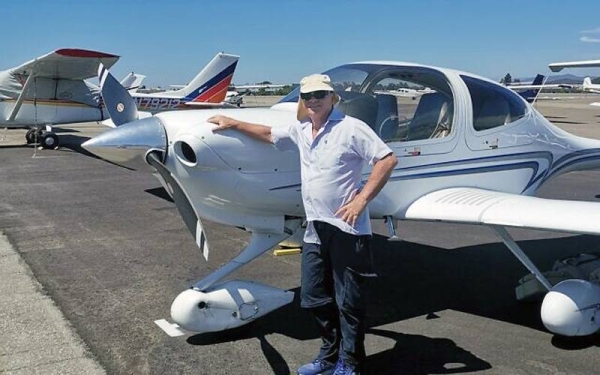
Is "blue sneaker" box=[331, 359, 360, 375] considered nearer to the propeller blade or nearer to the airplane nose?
the propeller blade

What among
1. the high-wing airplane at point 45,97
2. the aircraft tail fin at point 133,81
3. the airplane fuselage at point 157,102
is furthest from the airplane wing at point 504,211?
the aircraft tail fin at point 133,81

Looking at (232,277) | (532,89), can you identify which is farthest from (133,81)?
(232,277)

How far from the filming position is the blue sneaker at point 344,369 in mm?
3367

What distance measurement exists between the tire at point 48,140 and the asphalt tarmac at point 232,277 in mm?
10461

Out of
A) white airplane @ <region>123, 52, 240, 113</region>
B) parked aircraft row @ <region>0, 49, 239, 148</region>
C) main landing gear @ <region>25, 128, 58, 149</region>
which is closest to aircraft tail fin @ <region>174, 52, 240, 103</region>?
white airplane @ <region>123, 52, 240, 113</region>

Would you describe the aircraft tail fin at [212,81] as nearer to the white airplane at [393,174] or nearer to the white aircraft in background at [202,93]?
the white aircraft in background at [202,93]

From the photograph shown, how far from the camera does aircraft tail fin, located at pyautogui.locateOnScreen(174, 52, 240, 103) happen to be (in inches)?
969

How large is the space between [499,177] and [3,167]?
41.9 feet

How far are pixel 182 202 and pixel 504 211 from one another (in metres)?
2.34

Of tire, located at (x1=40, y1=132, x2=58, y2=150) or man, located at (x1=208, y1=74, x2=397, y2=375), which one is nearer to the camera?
man, located at (x1=208, y1=74, x2=397, y2=375)

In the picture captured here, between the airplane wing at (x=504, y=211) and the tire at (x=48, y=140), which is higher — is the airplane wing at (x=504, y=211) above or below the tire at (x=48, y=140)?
above

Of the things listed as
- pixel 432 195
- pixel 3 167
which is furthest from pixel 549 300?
pixel 3 167

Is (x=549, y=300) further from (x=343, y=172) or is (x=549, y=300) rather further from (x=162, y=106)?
(x=162, y=106)

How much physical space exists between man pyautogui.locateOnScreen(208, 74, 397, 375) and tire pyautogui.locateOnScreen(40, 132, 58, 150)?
17.2 meters
